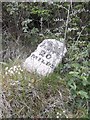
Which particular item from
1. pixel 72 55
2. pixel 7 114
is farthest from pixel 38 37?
pixel 7 114

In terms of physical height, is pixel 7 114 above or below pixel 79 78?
below

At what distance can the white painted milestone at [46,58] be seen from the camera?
268cm

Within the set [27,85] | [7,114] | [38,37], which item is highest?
[38,37]

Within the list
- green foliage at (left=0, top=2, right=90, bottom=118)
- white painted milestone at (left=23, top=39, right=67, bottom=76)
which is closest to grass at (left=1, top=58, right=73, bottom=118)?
green foliage at (left=0, top=2, right=90, bottom=118)

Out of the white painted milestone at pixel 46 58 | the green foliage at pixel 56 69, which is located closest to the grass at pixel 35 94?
the green foliage at pixel 56 69

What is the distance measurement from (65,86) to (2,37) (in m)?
0.92

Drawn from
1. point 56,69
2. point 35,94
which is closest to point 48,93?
point 35,94

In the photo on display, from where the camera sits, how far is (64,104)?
2416mm

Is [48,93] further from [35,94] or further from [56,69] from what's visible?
[56,69]

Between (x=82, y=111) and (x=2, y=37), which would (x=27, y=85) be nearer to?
(x=82, y=111)

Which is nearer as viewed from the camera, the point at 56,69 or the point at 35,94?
the point at 35,94

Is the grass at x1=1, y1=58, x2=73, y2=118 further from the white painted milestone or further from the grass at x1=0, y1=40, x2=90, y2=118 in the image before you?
the white painted milestone

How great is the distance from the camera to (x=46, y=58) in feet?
9.03

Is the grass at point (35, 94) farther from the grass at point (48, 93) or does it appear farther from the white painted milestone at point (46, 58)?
the white painted milestone at point (46, 58)
